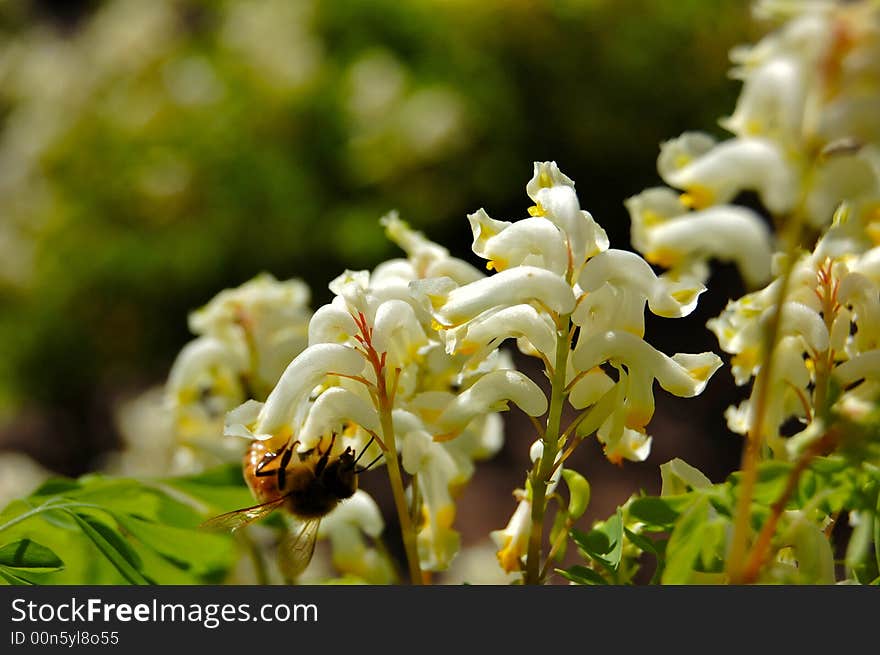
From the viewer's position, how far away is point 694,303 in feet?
3.30

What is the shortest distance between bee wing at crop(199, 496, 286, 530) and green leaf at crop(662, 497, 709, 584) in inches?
21.9

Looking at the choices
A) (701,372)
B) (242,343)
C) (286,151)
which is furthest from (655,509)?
(286,151)

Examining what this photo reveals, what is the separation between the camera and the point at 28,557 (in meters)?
1.08

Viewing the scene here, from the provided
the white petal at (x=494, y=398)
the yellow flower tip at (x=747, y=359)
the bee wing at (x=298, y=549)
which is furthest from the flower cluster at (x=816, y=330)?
the bee wing at (x=298, y=549)

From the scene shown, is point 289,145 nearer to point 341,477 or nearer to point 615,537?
point 341,477

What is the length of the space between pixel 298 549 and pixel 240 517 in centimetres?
14

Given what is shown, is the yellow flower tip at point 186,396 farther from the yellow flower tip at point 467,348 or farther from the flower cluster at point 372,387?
the yellow flower tip at point 467,348

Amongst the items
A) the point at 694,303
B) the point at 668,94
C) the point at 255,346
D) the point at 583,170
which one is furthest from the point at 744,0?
the point at 694,303

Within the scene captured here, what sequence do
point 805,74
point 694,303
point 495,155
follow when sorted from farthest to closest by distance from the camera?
1. point 495,155
2. point 694,303
3. point 805,74

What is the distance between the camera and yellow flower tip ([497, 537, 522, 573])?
1.09 m

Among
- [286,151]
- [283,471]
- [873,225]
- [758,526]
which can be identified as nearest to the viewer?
[873,225]

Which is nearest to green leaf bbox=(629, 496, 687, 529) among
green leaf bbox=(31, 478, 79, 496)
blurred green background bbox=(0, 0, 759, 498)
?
green leaf bbox=(31, 478, 79, 496)
